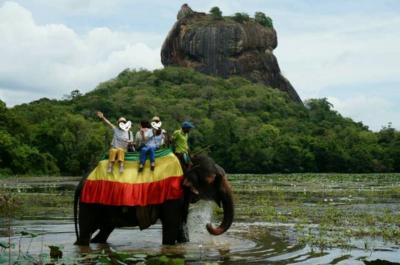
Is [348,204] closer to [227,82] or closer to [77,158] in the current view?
[77,158]

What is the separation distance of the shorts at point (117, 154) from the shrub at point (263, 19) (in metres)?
147

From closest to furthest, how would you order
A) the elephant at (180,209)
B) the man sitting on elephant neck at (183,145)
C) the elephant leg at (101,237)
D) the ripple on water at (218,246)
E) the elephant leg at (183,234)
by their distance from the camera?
the ripple on water at (218,246)
the elephant at (180,209)
the man sitting on elephant neck at (183,145)
the elephant leg at (183,234)
the elephant leg at (101,237)

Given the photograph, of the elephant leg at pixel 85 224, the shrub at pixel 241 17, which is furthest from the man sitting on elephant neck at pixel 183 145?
the shrub at pixel 241 17

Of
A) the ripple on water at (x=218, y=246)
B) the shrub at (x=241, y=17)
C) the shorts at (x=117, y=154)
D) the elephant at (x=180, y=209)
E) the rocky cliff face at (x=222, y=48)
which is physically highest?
the shrub at (x=241, y=17)

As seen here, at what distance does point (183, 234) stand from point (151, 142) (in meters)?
2.07

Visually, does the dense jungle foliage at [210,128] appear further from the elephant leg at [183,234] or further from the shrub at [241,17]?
the elephant leg at [183,234]

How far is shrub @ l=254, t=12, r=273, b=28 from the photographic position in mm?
158375

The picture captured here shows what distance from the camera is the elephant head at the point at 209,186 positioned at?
13.6 m

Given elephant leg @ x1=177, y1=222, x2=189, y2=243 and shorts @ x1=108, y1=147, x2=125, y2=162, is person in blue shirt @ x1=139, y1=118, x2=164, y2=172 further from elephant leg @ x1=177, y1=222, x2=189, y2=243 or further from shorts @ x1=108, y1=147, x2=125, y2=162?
elephant leg @ x1=177, y1=222, x2=189, y2=243

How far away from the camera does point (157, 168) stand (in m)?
13.8

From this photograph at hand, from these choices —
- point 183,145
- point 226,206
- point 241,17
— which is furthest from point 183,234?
point 241,17

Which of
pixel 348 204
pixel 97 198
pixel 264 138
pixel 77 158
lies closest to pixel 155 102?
pixel 264 138

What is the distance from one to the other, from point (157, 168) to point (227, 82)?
405ft

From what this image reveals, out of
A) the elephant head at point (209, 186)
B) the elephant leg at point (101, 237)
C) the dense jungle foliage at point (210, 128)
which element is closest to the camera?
the elephant head at point (209, 186)
